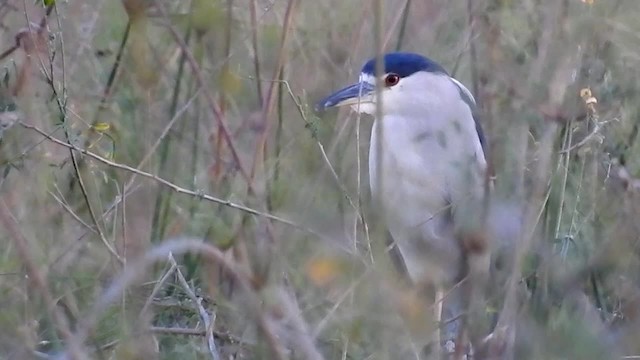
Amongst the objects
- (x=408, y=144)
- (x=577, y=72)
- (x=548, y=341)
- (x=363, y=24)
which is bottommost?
(x=408, y=144)

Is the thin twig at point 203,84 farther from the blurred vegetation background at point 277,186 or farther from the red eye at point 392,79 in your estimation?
the red eye at point 392,79

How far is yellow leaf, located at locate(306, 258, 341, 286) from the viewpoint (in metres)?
1.25

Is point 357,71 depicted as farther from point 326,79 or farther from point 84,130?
point 84,130

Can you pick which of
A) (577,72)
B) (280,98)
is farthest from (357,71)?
Result: (577,72)

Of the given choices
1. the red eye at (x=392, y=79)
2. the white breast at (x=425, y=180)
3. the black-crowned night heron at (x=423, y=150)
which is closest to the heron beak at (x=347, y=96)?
the black-crowned night heron at (x=423, y=150)

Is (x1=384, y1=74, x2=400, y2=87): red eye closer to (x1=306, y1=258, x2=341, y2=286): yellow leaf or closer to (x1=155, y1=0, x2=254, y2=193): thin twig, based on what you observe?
(x1=155, y1=0, x2=254, y2=193): thin twig

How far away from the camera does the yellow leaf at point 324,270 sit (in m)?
1.25

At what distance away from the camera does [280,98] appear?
2592mm

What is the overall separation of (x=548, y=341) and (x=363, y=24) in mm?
1800

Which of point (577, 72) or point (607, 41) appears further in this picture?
point (607, 41)

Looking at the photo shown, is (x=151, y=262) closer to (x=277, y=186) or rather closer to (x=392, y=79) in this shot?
(x=277, y=186)

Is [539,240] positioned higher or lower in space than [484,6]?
lower

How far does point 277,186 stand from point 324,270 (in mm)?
901

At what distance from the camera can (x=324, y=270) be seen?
1244 mm
